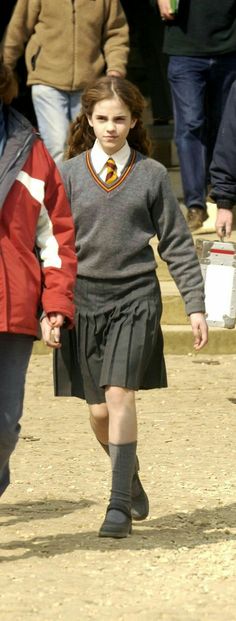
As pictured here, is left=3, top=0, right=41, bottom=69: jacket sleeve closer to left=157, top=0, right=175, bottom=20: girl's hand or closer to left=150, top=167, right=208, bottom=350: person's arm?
left=157, top=0, right=175, bottom=20: girl's hand

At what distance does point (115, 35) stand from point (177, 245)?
477 centimetres

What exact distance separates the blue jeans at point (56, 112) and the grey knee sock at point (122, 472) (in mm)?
4698

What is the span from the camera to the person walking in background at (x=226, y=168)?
26.9ft

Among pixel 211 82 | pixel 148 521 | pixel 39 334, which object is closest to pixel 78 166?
pixel 39 334

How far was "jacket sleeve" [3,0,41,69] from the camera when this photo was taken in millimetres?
11070

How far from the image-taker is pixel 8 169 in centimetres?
583

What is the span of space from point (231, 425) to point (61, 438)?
2.68ft

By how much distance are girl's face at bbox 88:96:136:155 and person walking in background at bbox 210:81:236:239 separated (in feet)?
5.47

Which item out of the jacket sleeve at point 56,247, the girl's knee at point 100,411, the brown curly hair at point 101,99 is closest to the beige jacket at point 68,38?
the brown curly hair at point 101,99

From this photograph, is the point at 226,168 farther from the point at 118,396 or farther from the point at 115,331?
the point at 118,396

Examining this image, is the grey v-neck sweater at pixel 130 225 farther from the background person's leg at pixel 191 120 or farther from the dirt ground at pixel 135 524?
the background person's leg at pixel 191 120

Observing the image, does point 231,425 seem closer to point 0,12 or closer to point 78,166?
point 78,166

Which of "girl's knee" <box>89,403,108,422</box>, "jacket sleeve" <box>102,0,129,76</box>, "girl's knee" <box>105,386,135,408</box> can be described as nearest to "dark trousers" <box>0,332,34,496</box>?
"girl's knee" <box>105,386,135,408</box>

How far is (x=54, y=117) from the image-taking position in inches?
435
